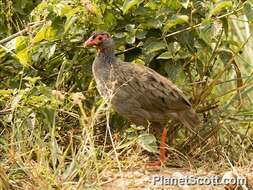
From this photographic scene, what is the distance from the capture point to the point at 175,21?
6.03 meters

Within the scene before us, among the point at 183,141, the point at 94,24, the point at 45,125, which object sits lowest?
the point at 183,141

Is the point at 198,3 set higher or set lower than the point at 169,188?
higher

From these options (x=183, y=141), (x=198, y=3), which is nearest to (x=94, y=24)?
(x=198, y=3)

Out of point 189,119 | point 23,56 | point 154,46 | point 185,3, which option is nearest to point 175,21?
point 185,3

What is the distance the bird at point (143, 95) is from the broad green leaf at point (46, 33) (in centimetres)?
29

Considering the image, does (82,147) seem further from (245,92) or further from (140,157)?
(245,92)

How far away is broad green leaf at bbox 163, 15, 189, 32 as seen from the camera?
596cm

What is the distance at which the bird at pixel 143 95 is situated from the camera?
20.3ft

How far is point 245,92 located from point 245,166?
3.10 feet

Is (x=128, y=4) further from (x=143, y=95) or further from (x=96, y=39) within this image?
(x=143, y=95)

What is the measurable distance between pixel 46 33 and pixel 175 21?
1.10 metres

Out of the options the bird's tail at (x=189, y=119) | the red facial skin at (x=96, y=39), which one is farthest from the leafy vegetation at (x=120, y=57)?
the bird's tail at (x=189, y=119)

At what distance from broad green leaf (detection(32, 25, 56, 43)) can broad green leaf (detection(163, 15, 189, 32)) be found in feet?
3.06

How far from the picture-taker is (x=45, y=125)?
588 cm
